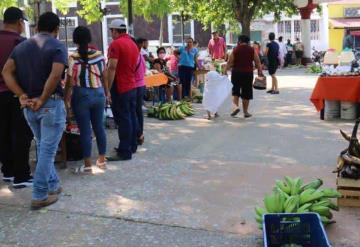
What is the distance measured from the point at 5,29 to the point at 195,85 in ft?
27.8

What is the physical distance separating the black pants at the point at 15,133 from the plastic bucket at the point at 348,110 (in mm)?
6102

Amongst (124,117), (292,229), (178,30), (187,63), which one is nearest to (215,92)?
(187,63)

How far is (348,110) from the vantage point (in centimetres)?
993

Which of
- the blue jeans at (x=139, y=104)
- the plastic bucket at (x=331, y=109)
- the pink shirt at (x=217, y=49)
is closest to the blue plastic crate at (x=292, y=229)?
the blue jeans at (x=139, y=104)

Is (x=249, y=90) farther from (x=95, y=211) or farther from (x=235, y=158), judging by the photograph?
(x=95, y=211)

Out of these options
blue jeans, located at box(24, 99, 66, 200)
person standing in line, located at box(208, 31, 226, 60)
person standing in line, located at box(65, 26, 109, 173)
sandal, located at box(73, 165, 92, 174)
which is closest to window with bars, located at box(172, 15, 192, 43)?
person standing in line, located at box(208, 31, 226, 60)

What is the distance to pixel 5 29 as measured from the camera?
5832 millimetres

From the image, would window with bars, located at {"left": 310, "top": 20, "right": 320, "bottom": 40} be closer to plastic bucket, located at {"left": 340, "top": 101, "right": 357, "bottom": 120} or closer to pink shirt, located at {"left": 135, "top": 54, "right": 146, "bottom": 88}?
plastic bucket, located at {"left": 340, "top": 101, "right": 357, "bottom": 120}

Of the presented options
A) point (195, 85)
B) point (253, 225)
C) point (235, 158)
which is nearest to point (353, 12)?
Result: point (195, 85)

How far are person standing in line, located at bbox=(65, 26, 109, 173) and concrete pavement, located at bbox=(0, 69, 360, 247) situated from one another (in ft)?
1.62

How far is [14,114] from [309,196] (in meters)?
3.16

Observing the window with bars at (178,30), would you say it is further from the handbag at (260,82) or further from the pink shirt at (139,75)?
the pink shirt at (139,75)

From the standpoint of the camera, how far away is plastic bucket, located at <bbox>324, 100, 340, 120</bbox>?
10.1 metres

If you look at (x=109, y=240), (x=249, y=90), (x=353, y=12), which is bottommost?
(x=109, y=240)
